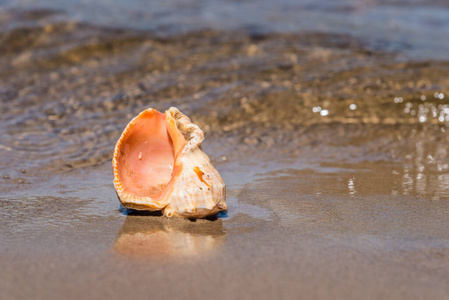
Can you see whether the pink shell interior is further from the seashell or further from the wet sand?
the wet sand

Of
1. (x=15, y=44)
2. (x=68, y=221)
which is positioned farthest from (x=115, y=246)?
(x=15, y=44)

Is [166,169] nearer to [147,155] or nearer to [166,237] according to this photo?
[147,155]

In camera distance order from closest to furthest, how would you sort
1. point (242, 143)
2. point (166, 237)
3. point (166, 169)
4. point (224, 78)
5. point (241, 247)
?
point (241, 247), point (166, 237), point (166, 169), point (242, 143), point (224, 78)

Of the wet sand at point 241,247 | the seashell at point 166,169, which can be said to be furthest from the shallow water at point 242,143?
the seashell at point 166,169

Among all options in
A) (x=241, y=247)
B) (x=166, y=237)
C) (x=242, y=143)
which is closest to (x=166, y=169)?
(x=166, y=237)

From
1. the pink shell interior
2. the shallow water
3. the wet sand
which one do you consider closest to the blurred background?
the shallow water
